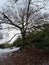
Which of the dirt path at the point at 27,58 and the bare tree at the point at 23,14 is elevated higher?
the bare tree at the point at 23,14

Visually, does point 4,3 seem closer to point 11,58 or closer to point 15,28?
point 15,28

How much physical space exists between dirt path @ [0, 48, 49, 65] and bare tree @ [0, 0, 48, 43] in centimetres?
93

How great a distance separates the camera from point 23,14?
21.9 ft

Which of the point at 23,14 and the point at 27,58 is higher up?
the point at 23,14

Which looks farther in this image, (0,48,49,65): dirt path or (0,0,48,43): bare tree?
(0,0,48,43): bare tree

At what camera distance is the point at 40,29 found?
680cm

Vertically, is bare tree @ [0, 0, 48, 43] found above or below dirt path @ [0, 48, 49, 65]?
above

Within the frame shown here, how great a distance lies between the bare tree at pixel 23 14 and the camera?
664cm

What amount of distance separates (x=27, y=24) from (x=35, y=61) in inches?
72.5

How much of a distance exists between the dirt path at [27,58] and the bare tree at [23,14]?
0.93 m

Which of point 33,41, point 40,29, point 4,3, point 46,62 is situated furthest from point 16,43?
point 46,62

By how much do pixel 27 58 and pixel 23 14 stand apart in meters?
1.96

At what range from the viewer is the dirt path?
5.29 meters

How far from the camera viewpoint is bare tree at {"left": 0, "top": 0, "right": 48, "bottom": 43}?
261 inches
